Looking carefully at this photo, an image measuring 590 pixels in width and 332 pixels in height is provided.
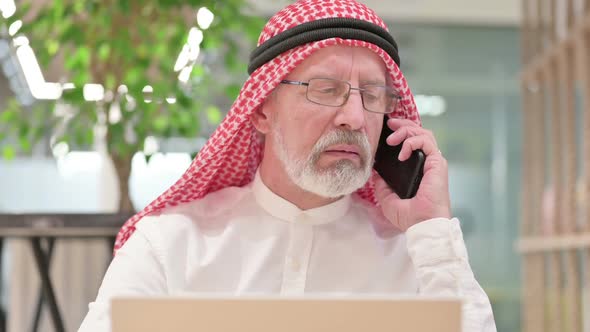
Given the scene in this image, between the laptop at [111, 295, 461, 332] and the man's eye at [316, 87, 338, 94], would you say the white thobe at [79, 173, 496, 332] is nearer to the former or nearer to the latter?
the man's eye at [316, 87, 338, 94]

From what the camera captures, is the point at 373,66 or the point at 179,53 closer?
the point at 373,66

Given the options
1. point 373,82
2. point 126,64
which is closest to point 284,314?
point 373,82

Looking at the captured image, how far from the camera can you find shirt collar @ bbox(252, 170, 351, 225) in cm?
170

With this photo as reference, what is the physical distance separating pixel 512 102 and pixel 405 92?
168 inches

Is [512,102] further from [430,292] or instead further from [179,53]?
[430,292]

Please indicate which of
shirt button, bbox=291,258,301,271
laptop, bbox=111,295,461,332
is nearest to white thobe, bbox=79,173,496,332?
shirt button, bbox=291,258,301,271

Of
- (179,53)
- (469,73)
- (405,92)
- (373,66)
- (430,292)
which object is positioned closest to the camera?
(430,292)

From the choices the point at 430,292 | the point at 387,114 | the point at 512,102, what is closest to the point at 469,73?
the point at 512,102

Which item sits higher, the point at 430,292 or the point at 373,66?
the point at 373,66

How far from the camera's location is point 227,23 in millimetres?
2641

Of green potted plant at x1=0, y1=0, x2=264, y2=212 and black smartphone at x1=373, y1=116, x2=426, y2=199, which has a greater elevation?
green potted plant at x1=0, y1=0, x2=264, y2=212

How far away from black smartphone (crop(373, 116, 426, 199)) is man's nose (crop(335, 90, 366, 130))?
16cm

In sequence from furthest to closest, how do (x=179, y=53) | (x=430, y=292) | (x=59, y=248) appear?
(x=59, y=248) < (x=179, y=53) < (x=430, y=292)

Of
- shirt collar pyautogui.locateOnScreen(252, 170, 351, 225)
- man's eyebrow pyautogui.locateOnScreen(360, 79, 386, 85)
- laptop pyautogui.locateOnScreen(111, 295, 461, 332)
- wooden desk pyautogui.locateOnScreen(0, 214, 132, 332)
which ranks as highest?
man's eyebrow pyautogui.locateOnScreen(360, 79, 386, 85)
